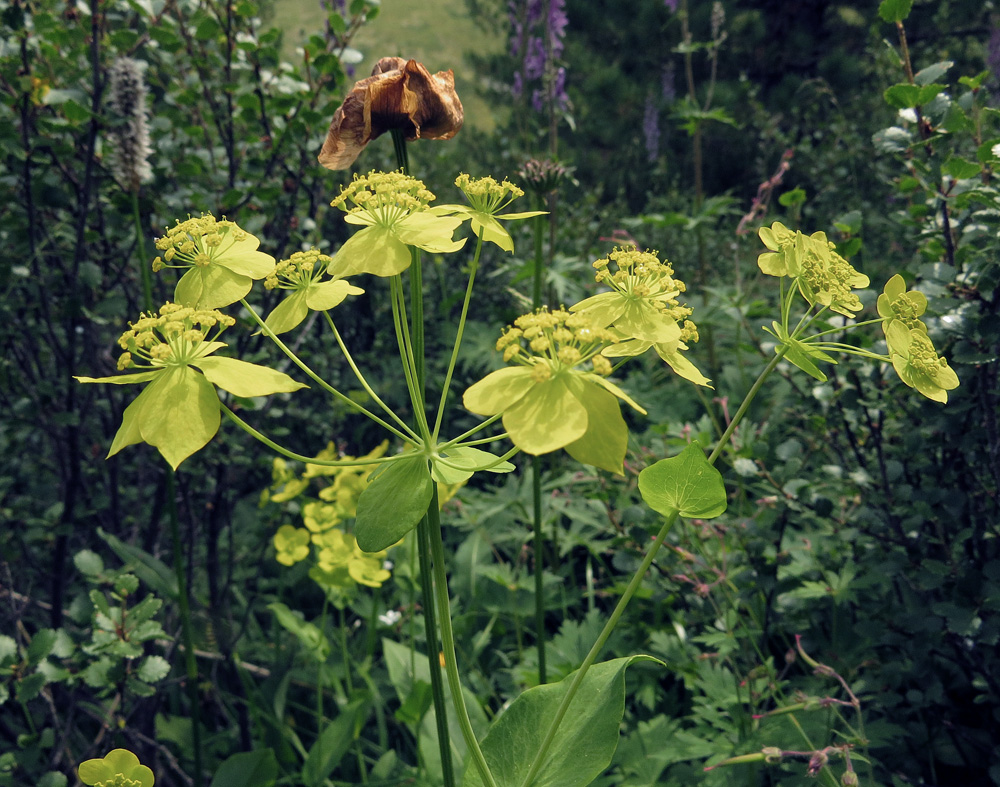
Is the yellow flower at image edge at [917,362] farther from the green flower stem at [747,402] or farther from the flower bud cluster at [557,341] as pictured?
the flower bud cluster at [557,341]

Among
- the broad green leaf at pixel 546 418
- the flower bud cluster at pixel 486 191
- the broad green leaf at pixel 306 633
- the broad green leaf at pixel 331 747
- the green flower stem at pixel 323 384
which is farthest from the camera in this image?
the broad green leaf at pixel 306 633

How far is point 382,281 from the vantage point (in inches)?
149

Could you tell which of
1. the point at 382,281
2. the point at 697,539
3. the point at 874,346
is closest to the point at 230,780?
the point at 697,539

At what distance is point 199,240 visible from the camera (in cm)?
84

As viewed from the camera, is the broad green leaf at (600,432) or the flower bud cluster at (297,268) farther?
the flower bud cluster at (297,268)

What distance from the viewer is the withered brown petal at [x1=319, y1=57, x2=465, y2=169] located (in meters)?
0.83

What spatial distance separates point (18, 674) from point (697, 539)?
1.55 metres

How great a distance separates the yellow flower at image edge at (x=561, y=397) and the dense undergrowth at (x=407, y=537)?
305 mm

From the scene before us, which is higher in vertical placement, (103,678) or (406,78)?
(406,78)

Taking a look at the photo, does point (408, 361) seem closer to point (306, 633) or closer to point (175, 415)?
point (175, 415)

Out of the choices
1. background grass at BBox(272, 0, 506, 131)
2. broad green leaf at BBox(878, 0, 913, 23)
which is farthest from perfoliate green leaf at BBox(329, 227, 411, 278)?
background grass at BBox(272, 0, 506, 131)

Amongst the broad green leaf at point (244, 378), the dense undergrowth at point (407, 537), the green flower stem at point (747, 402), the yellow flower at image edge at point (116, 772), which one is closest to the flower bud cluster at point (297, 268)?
the broad green leaf at point (244, 378)

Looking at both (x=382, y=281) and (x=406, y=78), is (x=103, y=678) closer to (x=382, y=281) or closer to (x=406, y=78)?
(x=406, y=78)

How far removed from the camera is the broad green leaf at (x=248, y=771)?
60.4 inches
